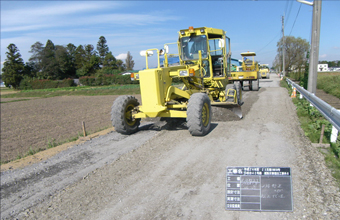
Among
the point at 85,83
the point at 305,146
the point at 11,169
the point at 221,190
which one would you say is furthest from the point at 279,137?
the point at 85,83

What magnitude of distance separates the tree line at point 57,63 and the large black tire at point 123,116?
5970cm

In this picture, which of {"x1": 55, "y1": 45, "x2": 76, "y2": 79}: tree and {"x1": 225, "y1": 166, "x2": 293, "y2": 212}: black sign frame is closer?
{"x1": 225, "y1": 166, "x2": 293, "y2": 212}: black sign frame

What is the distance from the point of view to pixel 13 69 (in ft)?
228

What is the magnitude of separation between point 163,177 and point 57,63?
253 ft

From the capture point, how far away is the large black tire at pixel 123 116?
7719 mm

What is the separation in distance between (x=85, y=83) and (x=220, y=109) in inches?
2262

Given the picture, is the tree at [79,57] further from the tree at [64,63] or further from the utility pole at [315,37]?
the utility pole at [315,37]

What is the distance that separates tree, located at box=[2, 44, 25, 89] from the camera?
69.0 metres

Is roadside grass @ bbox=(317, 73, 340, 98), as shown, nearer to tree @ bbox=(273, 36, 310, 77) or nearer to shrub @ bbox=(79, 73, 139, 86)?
tree @ bbox=(273, 36, 310, 77)

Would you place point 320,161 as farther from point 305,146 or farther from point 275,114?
point 275,114

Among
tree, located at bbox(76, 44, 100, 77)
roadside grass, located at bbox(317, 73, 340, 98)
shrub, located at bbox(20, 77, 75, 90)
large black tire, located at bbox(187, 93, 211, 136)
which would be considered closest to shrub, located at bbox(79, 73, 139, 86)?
shrub, located at bbox(20, 77, 75, 90)

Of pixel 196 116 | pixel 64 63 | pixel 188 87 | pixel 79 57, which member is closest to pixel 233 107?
pixel 188 87

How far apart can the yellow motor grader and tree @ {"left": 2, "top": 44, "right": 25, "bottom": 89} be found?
7187cm

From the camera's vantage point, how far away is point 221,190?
4.04 meters
